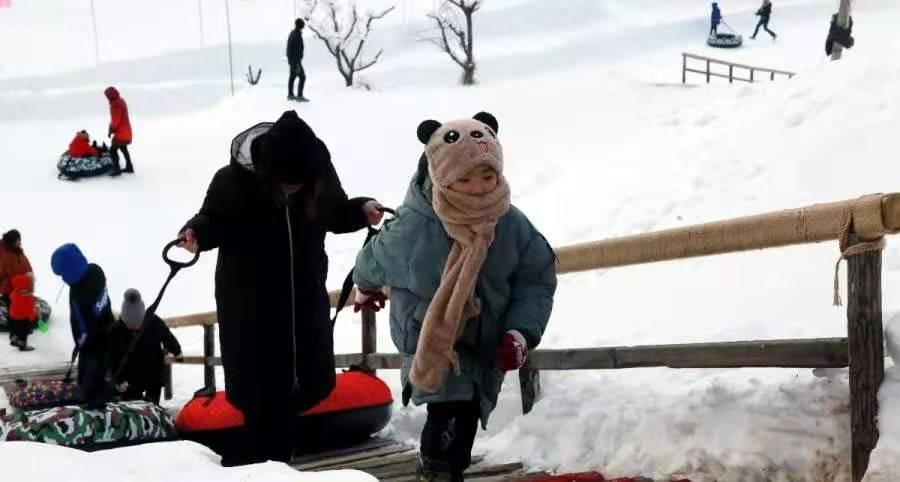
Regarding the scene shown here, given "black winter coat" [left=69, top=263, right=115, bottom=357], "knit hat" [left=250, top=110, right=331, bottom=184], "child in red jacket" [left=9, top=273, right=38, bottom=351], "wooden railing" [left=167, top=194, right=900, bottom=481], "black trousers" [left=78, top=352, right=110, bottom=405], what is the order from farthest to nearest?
"child in red jacket" [left=9, top=273, right=38, bottom=351], "black winter coat" [left=69, top=263, right=115, bottom=357], "black trousers" [left=78, top=352, right=110, bottom=405], "knit hat" [left=250, top=110, right=331, bottom=184], "wooden railing" [left=167, top=194, right=900, bottom=481]

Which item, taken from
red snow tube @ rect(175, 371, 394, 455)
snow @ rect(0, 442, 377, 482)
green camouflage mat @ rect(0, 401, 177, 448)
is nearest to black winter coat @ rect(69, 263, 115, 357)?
green camouflage mat @ rect(0, 401, 177, 448)

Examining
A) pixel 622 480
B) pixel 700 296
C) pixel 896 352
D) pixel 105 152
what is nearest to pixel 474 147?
pixel 622 480

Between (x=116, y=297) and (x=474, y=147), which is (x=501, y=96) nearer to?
(x=116, y=297)

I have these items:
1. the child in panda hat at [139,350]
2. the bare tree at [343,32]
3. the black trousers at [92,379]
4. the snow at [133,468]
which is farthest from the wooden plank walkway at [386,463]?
the bare tree at [343,32]

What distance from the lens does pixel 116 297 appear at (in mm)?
13148

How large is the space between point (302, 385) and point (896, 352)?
2.14 m

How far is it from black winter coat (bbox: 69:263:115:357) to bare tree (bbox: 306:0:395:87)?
18.4m

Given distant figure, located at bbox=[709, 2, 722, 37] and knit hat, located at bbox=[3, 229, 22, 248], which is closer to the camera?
knit hat, located at bbox=[3, 229, 22, 248]

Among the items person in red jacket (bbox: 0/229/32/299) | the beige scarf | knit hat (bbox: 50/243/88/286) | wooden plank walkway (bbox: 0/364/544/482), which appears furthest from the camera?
person in red jacket (bbox: 0/229/32/299)

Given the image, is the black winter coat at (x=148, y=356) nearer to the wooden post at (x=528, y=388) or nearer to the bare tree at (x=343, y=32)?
the wooden post at (x=528, y=388)

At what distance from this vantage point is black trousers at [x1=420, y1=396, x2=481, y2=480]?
3463 mm

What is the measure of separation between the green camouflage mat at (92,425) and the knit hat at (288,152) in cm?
210

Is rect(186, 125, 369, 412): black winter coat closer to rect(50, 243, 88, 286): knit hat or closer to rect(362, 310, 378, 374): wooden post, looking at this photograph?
rect(362, 310, 378, 374): wooden post

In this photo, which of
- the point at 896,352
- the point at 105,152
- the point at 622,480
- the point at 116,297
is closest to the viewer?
the point at 896,352
